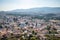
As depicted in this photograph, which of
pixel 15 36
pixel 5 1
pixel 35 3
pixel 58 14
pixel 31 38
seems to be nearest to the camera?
pixel 31 38

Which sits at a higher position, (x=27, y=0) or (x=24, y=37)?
(x=27, y=0)

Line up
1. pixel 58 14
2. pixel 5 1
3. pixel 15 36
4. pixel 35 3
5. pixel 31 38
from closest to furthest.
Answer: pixel 31 38 → pixel 15 36 → pixel 5 1 → pixel 35 3 → pixel 58 14

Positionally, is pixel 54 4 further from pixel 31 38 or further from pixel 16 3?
pixel 31 38

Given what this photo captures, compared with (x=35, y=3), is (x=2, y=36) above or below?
below

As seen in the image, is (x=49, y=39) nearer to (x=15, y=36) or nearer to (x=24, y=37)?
(x=24, y=37)

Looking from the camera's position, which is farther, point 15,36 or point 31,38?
point 15,36

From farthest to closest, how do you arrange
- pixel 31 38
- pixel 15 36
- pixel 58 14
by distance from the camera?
pixel 58 14 → pixel 15 36 → pixel 31 38

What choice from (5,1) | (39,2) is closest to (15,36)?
(5,1)

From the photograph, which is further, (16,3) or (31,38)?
(16,3)

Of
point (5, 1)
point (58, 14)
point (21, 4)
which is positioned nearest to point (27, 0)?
point (21, 4)
